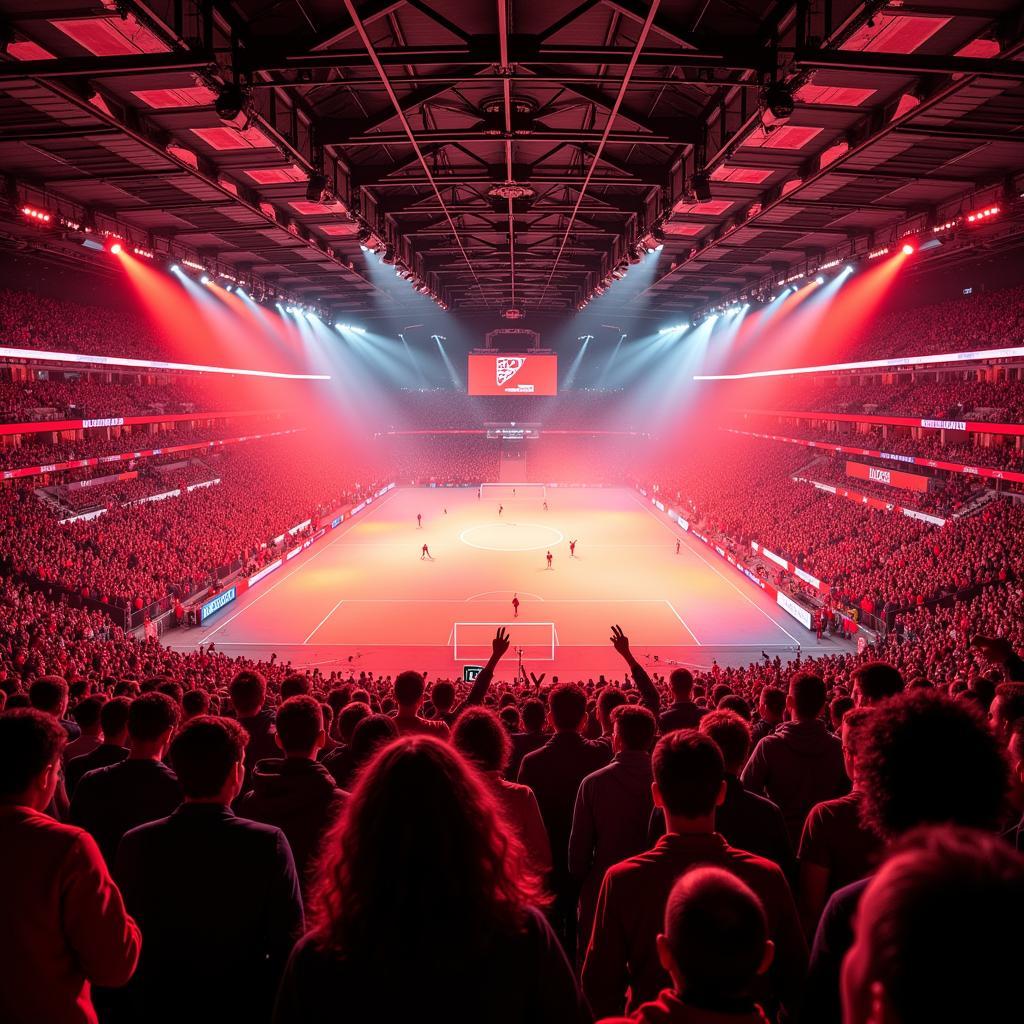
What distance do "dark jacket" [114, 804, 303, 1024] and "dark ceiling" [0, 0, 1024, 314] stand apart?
1131cm

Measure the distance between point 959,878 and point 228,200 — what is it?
88.8 feet

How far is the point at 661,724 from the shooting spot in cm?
802

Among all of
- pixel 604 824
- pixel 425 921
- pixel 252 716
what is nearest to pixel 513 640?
pixel 252 716

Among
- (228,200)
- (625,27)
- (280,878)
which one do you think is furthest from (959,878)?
(228,200)

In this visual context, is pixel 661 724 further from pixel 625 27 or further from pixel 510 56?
pixel 625 27

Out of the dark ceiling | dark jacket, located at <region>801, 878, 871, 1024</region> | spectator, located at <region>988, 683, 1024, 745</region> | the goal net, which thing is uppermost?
the dark ceiling

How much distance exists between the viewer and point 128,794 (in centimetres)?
435

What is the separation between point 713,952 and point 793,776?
11.7ft

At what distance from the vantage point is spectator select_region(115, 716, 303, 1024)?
9.41 ft

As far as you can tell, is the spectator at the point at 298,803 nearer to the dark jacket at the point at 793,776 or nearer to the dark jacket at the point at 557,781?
the dark jacket at the point at 557,781

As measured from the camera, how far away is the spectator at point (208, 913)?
287cm

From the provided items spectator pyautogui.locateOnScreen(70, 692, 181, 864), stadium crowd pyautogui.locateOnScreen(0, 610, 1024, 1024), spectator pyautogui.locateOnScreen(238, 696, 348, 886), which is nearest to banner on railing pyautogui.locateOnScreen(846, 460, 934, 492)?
stadium crowd pyautogui.locateOnScreen(0, 610, 1024, 1024)

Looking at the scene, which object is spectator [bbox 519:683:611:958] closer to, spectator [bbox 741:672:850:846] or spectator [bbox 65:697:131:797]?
spectator [bbox 741:672:850:846]

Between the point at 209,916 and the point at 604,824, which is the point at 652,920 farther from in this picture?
the point at 209,916
